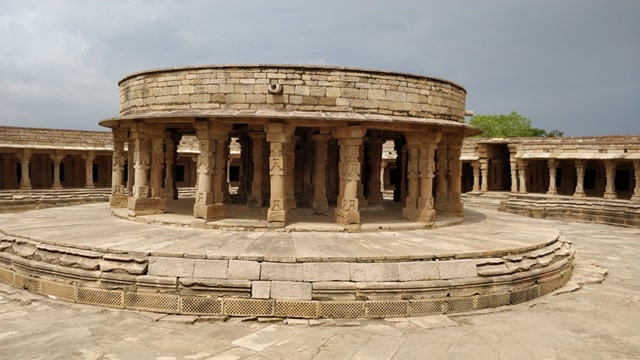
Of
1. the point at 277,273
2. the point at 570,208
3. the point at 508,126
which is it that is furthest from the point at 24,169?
the point at 508,126

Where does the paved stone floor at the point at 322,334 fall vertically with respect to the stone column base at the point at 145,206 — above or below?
below

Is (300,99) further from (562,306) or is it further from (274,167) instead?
(562,306)

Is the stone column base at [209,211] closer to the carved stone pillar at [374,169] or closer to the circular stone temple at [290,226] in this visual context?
the circular stone temple at [290,226]

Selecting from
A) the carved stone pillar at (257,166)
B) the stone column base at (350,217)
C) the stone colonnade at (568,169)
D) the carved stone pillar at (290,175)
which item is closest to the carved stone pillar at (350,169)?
the stone column base at (350,217)

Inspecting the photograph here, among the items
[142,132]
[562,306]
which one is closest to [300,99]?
[142,132]

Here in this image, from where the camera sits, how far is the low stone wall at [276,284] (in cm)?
623

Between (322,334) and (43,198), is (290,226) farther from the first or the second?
(43,198)

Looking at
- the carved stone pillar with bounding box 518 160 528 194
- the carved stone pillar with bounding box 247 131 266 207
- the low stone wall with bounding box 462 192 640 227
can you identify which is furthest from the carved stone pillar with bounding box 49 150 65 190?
the carved stone pillar with bounding box 518 160 528 194

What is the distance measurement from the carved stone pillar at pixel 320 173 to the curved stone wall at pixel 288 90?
175cm

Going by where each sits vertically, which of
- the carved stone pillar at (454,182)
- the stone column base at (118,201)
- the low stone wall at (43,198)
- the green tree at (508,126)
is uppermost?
the green tree at (508,126)

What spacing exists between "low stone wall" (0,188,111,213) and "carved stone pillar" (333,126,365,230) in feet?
56.0

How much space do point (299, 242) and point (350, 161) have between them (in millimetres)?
2267

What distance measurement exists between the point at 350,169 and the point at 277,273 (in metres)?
3.44

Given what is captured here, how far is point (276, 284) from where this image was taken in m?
6.31
